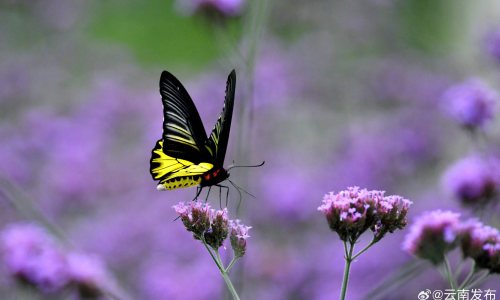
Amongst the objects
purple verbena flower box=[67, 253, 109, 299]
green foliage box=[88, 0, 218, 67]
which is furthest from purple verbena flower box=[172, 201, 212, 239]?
green foliage box=[88, 0, 218, 67]

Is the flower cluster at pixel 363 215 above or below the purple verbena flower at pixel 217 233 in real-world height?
below

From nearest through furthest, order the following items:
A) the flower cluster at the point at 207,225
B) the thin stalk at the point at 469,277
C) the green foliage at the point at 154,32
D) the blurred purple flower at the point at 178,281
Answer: the thin stalk at the point at 469,277
the flower cluster at the point at 207,225
the blurred purple flower at the point at 178,281
the green foliage at the point at 154,32

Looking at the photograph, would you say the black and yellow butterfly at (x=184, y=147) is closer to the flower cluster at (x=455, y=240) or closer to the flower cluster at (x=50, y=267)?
the flower cluster at (x=50, y=267)

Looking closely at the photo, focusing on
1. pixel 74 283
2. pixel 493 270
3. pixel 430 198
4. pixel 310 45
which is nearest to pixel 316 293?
pixel 430 198

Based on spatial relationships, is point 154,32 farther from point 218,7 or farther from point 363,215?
point 363,215

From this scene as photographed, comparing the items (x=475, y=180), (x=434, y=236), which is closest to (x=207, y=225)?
(x=434, y=236)

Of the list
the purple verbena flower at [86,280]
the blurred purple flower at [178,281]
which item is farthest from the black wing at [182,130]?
the blurred purple flower at [178,281]
